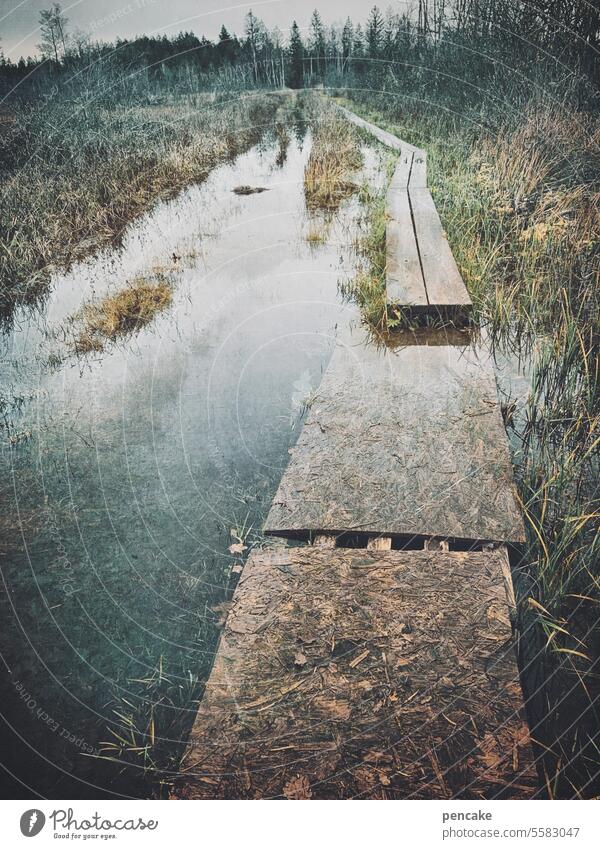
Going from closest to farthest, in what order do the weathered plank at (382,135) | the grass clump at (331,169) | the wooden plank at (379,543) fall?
the wooden plank at (379,543)
the grass clump at (331,169)
the weathered plank at (382,135)

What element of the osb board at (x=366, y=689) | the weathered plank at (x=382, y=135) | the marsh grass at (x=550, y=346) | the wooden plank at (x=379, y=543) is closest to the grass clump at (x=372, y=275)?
the marsh grass at (x=550, y=346)

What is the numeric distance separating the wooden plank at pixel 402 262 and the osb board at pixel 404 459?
59 cm

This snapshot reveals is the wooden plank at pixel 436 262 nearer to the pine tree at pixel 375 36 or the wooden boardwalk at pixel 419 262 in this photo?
the wooden boardwalk at pixel 419 262

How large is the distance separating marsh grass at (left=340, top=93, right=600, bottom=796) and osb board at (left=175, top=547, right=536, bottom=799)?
22 cm

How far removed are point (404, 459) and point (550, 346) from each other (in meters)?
1.30

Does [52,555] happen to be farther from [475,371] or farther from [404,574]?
[475,371]

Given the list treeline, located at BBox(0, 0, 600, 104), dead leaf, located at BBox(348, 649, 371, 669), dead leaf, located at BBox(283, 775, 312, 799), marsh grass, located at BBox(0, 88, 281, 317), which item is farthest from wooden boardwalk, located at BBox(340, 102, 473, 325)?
marsh grass, located at BBox(0, 88, 281, 317)

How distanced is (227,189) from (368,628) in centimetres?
634

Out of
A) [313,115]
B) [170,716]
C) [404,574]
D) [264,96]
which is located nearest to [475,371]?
[404,574]

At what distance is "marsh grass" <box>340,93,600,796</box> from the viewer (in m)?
1.33

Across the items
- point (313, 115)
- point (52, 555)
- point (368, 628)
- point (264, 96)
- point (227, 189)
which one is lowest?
point (52, 555)

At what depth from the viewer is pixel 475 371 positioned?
2367 millimetres

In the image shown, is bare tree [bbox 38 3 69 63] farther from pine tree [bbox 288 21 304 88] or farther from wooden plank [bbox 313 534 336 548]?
pine tree [bbox 288 21 304 88]

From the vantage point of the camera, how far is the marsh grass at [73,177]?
156 inches
